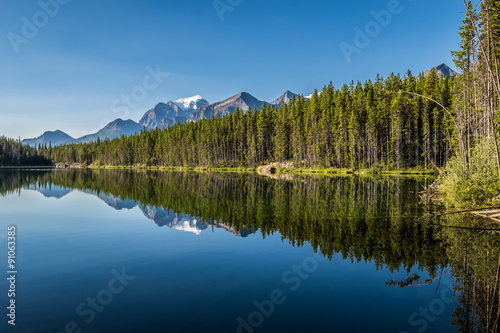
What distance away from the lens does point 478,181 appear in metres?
19.3

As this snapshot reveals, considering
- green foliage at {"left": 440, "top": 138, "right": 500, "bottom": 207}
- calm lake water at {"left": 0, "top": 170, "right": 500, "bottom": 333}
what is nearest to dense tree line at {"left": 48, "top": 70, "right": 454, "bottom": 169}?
green foliage at {"left": 440, "top": 138, "right": 500, "bottom": 207}

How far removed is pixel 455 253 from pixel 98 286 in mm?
12898

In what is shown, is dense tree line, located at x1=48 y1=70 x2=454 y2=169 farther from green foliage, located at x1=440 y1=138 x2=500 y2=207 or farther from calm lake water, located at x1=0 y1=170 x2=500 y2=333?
calm lake water, located at x1=0 y1=170 x2=500 y2=333

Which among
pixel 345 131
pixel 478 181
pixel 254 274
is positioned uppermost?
pixel 345 131

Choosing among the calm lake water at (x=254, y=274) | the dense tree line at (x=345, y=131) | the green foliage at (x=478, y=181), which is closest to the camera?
the calm lake water at (x=254, y=274)

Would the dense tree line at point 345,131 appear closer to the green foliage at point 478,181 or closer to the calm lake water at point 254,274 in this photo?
the green foliage at point 478,181

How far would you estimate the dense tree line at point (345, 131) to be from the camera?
71812 mm

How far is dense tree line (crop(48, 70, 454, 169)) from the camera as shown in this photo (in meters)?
71.8

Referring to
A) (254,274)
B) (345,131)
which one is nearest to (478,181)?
A: (254,274)

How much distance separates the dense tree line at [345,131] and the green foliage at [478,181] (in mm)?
32605

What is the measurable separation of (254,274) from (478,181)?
17.0 metres

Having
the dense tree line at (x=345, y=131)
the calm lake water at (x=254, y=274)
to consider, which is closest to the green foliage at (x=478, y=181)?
the calm lake water at (x=254, y=274)

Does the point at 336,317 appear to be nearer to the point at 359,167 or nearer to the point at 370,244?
the point at 370,244

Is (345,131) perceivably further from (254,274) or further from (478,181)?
(254,274)
